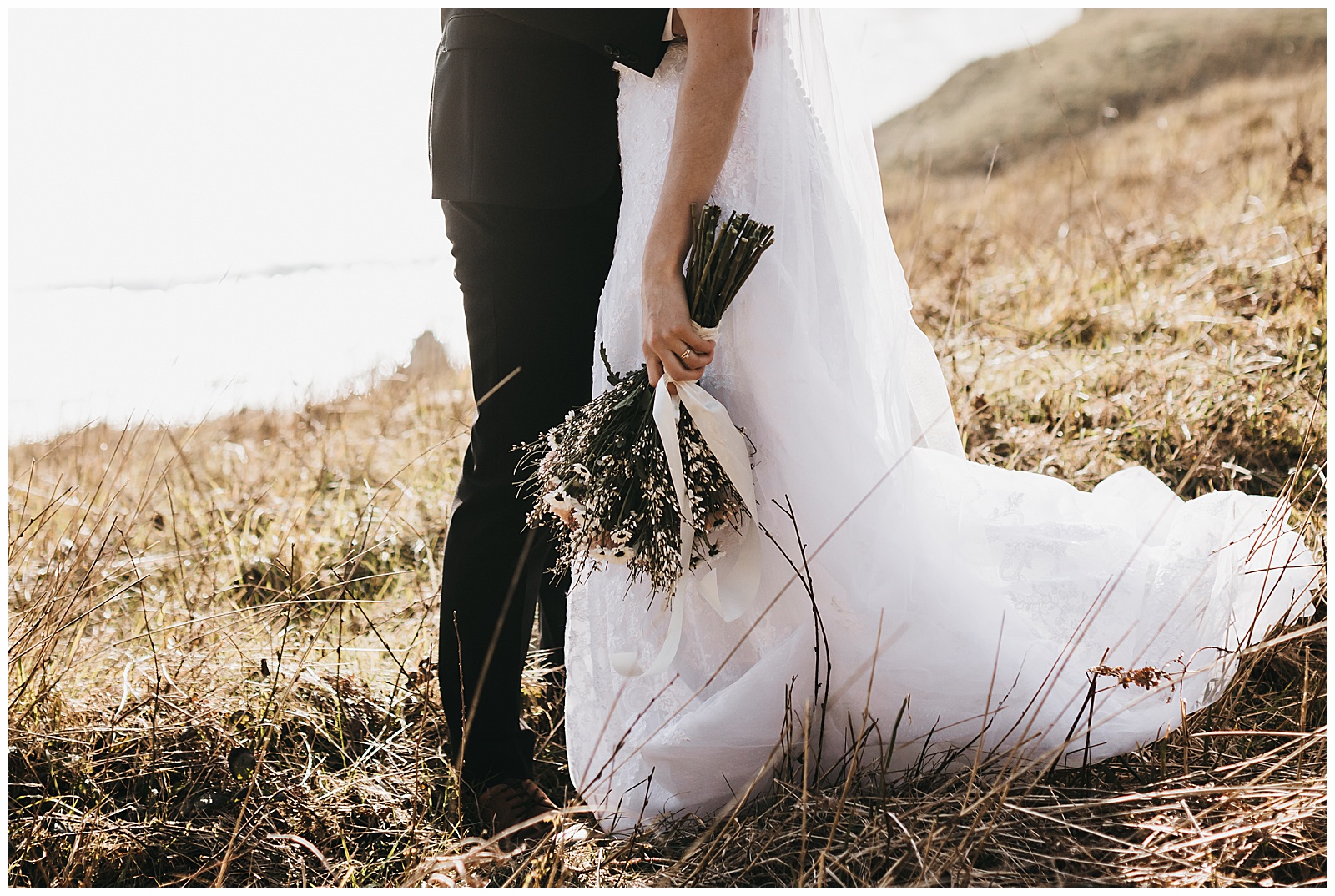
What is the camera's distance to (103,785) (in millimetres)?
1960

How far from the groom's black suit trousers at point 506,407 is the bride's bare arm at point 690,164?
29cm

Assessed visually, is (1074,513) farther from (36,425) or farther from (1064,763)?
(36,425)

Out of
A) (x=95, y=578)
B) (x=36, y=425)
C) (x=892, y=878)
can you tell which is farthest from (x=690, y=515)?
(x=36, y=425)

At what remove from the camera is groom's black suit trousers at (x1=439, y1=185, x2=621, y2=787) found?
1780mm

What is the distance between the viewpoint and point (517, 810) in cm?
184

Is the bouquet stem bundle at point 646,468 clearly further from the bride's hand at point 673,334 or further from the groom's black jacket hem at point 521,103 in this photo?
the groom's black jacket hem at point 521,103

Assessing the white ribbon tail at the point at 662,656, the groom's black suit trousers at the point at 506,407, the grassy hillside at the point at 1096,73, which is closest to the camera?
the white ribbon tail at the point at 662,656

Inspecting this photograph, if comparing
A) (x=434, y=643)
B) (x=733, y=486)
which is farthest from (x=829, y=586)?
(x=434, y=643)

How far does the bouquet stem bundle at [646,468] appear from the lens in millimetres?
1537

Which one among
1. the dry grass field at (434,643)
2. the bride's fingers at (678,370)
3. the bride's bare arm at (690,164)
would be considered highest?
the bride's bare arm at (690,164)

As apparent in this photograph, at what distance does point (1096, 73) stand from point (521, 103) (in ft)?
36.1

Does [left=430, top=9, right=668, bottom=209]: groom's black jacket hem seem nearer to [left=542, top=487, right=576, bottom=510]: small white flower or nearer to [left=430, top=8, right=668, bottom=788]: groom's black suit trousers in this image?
[left=430, top=8, right=668, bottom=788]: groom's black suit trousers

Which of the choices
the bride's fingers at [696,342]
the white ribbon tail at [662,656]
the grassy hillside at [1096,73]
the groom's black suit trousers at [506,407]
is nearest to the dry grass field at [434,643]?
the groom's black suit trousers at [506,407]

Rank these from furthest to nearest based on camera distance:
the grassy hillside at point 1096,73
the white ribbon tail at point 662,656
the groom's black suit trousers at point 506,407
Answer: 1. the grassy hillside at point 1096,73
2. the groom's black suit trousers at point 506,407
3. the white ribbon tail at point 662,656
